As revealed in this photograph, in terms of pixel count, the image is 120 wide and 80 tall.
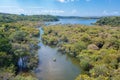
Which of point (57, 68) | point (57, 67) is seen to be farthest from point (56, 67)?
point (57, 68)

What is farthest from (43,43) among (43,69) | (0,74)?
(0,74)

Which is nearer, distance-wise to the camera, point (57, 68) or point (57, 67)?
point (57, 68)

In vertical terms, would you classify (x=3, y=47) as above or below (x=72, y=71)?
above

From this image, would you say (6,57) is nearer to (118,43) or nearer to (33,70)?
(33,70)

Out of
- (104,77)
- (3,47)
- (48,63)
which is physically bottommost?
(48,63)

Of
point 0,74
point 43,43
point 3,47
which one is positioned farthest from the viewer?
point 43,43

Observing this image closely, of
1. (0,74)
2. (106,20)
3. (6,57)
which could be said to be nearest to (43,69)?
(6,57)

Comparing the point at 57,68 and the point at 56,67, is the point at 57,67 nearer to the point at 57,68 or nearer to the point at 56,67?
the point at 56,67

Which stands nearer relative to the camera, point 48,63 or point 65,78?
point 65,78

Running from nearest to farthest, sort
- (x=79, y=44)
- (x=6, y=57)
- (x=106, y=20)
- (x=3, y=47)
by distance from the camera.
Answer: (x=6, y=57)
(x=3, y=47)
(x=79, y=44)
(x=106, y=20)

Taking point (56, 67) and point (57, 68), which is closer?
point (57, 68)
